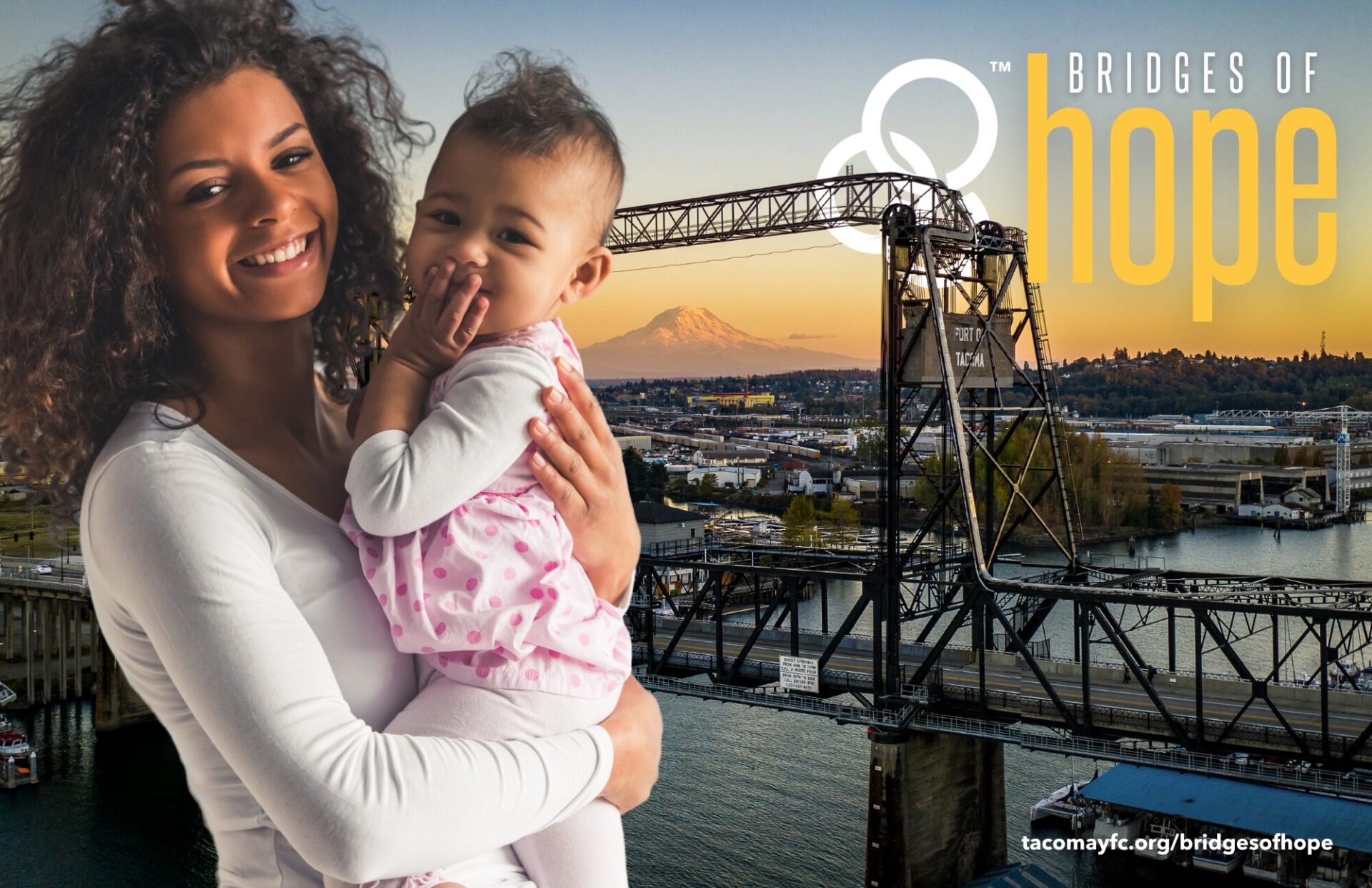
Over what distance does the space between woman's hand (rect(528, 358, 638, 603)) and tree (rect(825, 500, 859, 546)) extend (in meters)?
36.2

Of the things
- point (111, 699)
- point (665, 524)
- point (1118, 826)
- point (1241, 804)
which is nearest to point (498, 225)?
point (1241, 804)

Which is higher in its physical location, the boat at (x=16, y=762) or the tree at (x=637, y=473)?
the tree at (x=637, y=473)

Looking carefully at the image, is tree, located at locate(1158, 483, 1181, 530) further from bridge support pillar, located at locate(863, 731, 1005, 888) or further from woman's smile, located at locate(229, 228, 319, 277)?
woman's smile, located at locate(229, 228, 319, 277)

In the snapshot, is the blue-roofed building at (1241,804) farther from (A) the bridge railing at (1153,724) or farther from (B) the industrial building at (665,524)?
(B) the industrial building at (665,524)

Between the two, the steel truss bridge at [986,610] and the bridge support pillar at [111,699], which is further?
the bridge support pillar at [111,699]

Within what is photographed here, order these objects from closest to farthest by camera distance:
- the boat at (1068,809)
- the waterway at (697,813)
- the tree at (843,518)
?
1. the waterway at (697,813)
2. the boat at (1068,809)
3. the tree at (843,518)

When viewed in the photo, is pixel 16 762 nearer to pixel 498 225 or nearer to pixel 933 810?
pixel 933 810

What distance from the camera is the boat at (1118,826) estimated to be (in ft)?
48.1

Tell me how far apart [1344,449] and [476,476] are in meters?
56.1

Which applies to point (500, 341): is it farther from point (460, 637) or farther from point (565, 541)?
point (460, 637)

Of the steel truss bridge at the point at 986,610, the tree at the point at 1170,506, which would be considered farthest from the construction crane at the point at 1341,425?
the steel truss bridge at the point at 986,610

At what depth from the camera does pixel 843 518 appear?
41.8 m

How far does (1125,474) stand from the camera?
46.6 metres

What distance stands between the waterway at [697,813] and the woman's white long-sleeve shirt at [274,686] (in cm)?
1232
